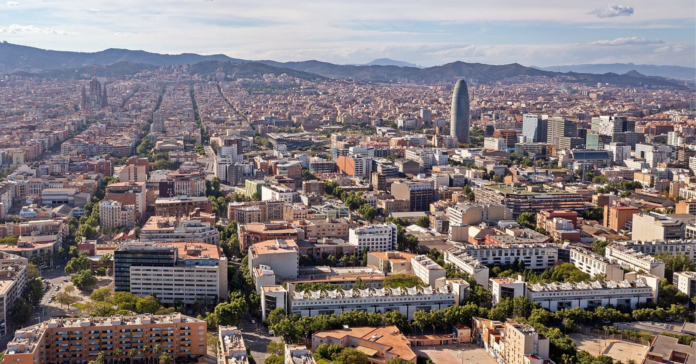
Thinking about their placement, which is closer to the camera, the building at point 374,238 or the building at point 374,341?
the building at point 374,341

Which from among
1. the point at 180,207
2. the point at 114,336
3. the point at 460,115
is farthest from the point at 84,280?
the point at 460,115

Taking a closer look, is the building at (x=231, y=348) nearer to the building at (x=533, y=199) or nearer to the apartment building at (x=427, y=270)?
the apartment building at (x=427, y=270)

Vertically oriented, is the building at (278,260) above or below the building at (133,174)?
below

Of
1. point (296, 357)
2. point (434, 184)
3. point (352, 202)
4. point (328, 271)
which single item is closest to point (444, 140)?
point (434, 184)

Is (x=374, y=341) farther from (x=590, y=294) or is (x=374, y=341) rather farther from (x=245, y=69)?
(x=245, y=69)

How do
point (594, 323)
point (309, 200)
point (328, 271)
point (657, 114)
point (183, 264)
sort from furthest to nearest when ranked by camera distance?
point (657, 114), point (309, 200), point (328, 271), point (183, 264), point (594, 323)

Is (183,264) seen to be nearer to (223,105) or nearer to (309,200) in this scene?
(309,200)


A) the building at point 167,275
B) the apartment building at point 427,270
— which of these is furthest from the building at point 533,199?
the building at point 167,275
